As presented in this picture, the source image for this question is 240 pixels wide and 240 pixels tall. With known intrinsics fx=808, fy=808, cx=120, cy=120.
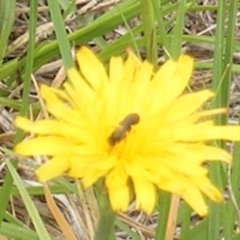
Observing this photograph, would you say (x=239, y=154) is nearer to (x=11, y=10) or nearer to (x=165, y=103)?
(x=165, y=103)

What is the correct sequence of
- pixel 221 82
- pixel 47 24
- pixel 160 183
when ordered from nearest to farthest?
1. pixel 160 183
2. pixel 221 82
3. pixel 47 24

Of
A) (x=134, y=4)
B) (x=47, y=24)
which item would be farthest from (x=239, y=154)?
(x=47, y=24)

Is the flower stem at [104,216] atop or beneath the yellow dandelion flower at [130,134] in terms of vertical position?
beneath

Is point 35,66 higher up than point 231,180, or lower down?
higher up

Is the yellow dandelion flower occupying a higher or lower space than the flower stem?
higher

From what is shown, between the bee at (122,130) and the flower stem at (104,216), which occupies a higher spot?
the bee at (122,130)
